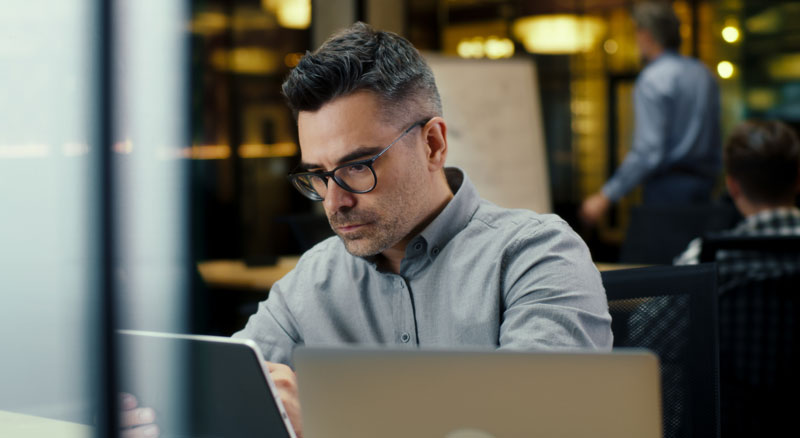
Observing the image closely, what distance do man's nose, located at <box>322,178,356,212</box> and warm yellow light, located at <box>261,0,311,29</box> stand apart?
421 cm

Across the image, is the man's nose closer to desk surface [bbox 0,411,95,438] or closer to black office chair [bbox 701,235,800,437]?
desk surface [bbox 0,411,95,438]

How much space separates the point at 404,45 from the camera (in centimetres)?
134

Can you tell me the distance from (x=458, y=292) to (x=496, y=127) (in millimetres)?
1956

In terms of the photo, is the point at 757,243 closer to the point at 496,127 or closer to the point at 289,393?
the point at 289,393

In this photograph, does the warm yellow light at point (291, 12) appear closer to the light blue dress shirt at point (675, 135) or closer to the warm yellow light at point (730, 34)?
the light blue dress shirt at point (675, 135)

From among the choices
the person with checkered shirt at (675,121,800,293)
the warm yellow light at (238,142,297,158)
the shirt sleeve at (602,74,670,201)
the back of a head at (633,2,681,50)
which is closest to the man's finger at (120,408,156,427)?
the person with checkered shirt at (675,121,800,293)

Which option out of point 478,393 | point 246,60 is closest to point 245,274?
point 478,393

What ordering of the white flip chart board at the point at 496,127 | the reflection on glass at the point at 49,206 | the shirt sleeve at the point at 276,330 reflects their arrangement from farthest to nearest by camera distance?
the white flip chart board at the point at 496,127 < the shirt sleeve at the point at 276,330 < the reflection on glass at the point at 49,206

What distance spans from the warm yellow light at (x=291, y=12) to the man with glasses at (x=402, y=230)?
4.07m

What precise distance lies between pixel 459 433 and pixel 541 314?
18.7 inches

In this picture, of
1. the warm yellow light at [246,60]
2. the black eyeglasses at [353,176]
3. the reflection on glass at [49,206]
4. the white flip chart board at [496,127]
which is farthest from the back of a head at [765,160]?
the warm yellow light at [246,60]

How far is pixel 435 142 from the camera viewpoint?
1335 mm

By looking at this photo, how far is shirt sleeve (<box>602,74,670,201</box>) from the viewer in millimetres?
3387

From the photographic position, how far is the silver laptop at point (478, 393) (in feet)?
2.14
